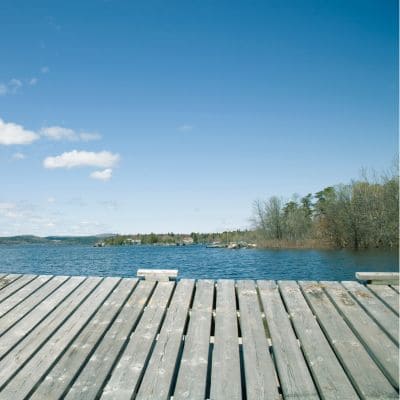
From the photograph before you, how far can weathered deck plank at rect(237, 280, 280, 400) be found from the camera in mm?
2627

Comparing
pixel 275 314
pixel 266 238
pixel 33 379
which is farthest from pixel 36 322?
pixel 266 238

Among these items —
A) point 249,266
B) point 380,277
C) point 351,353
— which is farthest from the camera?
point 249,266

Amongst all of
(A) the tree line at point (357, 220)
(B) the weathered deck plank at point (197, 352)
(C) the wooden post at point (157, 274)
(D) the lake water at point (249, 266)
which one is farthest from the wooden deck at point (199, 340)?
(A) the tree line at point (357, 220)

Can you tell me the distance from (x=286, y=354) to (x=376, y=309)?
131 centimetres

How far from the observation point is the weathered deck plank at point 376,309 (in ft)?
10.9

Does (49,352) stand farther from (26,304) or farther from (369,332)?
(369,332)

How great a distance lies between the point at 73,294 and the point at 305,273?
19.8 m

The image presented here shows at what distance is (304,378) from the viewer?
273 centimetres

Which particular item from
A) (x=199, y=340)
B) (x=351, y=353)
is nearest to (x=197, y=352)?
(x=199, y=340)

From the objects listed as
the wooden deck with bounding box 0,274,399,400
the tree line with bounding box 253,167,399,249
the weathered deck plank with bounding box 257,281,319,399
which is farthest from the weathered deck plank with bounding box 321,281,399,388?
the tree line with bounding box 253,167,399,249

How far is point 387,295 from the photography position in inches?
159

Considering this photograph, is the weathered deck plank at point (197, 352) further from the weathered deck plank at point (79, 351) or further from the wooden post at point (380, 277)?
the wooden post at point (380, 277)

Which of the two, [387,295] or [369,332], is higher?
[387,295]

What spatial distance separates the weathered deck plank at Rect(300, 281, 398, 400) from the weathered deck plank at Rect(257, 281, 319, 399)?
0.32 m
